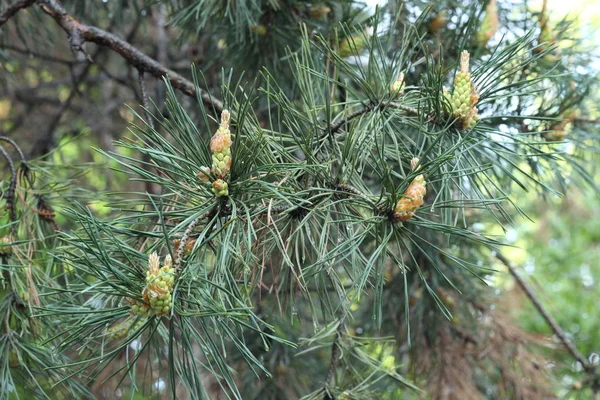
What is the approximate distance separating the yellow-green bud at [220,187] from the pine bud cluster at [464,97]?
0.32 m

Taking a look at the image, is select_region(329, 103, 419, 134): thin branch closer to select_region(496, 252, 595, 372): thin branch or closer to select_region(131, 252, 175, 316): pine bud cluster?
select_region(131, 252, 175, 316): pine bud cluster

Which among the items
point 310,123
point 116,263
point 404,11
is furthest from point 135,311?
point 404,11

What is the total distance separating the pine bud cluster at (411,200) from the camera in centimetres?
76

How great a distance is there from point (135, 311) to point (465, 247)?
3.92 ft

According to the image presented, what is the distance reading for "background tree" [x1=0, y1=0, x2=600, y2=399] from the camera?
75cm

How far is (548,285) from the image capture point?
3756 millimetres

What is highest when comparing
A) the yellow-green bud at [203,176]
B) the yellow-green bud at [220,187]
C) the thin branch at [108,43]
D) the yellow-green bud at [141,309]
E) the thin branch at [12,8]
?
the thin branch at [12,8]

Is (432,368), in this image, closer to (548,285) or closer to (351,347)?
(351,347)

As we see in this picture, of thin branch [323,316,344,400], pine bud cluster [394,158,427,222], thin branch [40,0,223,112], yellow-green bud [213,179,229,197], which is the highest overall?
thin branch [40,0,223,112]

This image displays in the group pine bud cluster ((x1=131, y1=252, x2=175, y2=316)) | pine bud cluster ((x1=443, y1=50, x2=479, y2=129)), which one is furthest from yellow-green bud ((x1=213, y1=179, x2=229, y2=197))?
pine bud cluster ((x1=443, y1=50, x2=479, y2=129))

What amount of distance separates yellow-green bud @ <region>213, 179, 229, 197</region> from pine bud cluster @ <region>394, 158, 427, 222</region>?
0.68ft

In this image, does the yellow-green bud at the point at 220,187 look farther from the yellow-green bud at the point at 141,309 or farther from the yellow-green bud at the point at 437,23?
the yellow-green bud at the point at 437,23

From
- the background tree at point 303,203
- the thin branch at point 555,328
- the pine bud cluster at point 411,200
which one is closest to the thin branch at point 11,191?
the background tree at point 303,203

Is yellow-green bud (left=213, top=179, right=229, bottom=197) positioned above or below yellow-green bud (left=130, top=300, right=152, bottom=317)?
above
